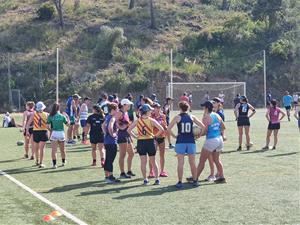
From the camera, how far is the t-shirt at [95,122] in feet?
54.9

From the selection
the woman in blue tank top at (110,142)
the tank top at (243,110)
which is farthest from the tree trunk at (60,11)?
the woman in blue tank top at (110,142)

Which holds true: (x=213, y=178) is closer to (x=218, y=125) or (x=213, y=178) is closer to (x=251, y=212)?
(x=218, y=125)

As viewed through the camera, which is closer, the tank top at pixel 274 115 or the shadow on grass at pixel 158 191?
A: the shadow on grass at pixel 158 191

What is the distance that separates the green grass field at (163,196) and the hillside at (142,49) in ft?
137

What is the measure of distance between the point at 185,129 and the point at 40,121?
19.0 ft

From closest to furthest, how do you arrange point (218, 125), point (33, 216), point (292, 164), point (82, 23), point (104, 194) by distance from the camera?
point (33, 216), point (104, 194), point (218, 125), point (292, 164), point (82, 23)

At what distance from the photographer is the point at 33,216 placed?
1052cm

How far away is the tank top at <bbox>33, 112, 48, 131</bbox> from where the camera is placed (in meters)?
17.6

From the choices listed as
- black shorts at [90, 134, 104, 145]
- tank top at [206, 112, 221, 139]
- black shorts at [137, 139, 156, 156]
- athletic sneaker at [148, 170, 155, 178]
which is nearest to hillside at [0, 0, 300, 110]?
black shorts at [90, 134, 104, 145]

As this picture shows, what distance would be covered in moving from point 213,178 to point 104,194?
111 inches

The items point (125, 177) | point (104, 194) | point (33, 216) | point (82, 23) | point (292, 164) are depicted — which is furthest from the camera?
point (82, 23)

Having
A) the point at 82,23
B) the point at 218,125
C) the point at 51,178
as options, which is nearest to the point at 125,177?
the point at 51,178

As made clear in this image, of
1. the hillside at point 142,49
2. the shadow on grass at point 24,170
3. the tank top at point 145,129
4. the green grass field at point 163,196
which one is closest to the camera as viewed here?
the green grass field at point 163,196

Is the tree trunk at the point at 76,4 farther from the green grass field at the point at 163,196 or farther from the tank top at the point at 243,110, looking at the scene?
the green grass field at the point at 163,196
